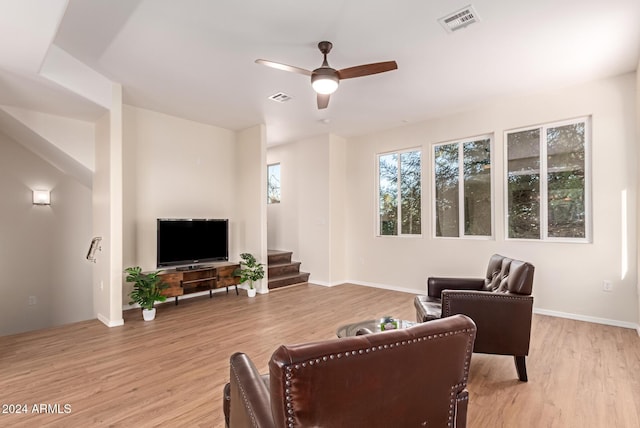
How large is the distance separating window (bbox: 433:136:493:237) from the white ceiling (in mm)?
764

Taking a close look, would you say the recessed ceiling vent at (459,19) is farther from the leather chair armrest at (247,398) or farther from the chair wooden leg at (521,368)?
the leather chair armrest at (247,398)

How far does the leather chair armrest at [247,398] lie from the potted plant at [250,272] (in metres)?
3.79

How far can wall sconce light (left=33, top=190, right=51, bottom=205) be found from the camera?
195 inches

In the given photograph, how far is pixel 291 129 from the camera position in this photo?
5.93 meters

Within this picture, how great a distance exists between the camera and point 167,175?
199 inches

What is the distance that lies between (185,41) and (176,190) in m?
2.71

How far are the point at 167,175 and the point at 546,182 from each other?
548 centimetres

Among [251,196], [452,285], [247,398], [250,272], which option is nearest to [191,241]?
[250,272]

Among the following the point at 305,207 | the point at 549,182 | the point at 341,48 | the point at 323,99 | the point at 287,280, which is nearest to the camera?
the point at 341,48

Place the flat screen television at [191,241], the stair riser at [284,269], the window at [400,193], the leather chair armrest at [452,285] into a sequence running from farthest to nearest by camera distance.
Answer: the stair riser at [284,269] → the window at [400,193] → the flat screen television at [191,241] → the leather chair armrest at [452,285]

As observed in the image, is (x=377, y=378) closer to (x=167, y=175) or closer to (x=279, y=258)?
(x=167, y=175)

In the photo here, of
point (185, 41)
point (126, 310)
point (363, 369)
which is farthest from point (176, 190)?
point (363, 369)

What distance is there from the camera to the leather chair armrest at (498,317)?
2447 millimetres

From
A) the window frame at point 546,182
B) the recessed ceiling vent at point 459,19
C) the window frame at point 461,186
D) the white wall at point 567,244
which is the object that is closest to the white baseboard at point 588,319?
the white wall at point 567,244
